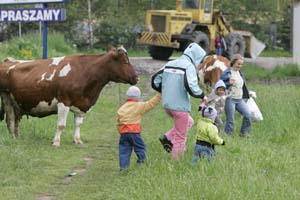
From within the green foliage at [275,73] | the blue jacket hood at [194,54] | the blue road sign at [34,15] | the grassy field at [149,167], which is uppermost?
the blue road sign at [34,15]

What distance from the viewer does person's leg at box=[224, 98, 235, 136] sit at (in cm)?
1359

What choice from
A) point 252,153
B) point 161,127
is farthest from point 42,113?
point 252,153

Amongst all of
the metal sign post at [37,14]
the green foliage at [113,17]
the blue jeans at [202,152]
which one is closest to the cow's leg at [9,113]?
the blue jeans at [202,152]

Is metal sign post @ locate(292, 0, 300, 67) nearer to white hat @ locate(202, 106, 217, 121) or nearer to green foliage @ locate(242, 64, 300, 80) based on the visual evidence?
green foliage @ locate(242, 64, 300, 80)

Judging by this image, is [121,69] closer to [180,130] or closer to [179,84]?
[179,84]

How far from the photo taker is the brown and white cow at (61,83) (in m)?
12.7

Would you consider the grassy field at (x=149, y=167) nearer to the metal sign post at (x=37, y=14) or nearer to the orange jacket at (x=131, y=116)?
the orange jacket at (x=131, y=116)

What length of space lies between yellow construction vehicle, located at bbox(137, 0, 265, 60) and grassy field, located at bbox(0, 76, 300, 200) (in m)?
17.0

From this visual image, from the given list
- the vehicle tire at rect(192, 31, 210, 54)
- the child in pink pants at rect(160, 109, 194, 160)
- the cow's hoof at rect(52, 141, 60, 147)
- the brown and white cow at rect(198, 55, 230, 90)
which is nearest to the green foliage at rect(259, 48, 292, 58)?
the vehicle tire at rect(192, 31, 210, 54)

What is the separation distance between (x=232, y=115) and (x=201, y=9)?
20027 mm

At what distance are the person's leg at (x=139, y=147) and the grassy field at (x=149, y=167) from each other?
0.16m

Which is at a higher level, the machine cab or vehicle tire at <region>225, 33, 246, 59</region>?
the machine cab

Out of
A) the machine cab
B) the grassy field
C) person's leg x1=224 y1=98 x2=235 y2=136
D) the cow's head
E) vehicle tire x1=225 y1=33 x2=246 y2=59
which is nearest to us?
the grassy field

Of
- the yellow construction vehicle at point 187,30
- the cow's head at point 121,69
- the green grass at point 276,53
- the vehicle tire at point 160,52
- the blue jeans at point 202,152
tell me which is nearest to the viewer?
the blue jeans at point 202,152
